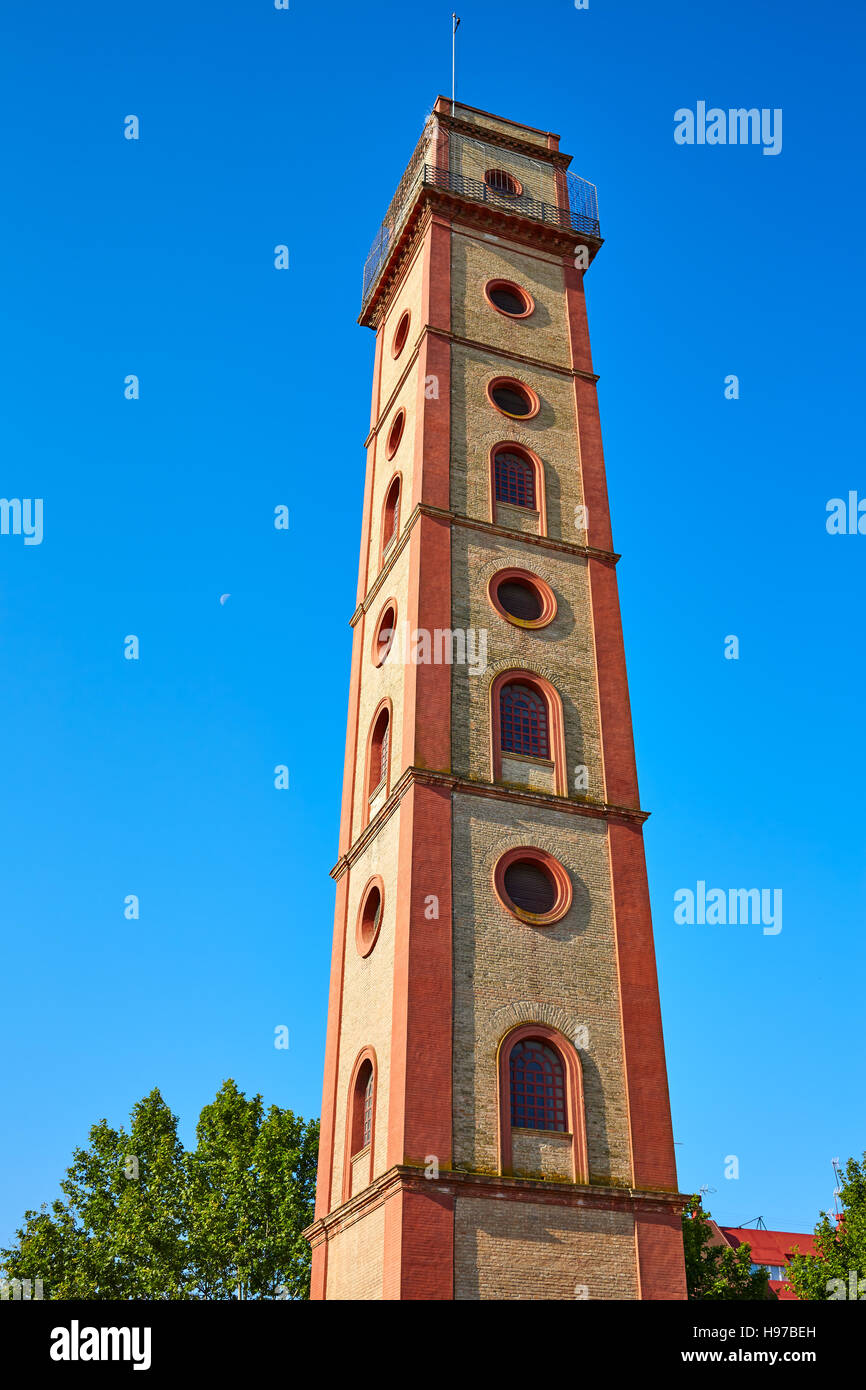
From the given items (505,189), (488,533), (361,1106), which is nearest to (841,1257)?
(361,1106)

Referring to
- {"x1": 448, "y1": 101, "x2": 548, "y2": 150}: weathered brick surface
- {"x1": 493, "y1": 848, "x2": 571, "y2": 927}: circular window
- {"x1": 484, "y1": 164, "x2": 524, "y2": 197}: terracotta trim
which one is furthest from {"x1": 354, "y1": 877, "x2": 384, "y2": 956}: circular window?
{"x1": 448, "y1": 101, "x2": 548, "y2": 150}: weathered brick surface

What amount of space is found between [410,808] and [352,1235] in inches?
315

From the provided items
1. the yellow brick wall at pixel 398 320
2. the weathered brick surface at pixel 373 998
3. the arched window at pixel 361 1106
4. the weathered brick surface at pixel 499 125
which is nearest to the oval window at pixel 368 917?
A: the weathered brick surface at pixel 373 998

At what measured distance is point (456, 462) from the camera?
29.6m

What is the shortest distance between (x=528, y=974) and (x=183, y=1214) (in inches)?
713

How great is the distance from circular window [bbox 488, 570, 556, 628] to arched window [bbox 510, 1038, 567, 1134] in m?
9.86

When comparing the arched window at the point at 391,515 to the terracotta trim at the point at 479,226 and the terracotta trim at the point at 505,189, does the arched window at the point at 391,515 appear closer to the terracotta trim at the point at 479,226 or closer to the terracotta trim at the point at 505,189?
the terracotta trim at the point at 479,226

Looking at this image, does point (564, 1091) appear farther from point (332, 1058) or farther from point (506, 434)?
point (506, 434)

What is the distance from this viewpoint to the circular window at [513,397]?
31703mm

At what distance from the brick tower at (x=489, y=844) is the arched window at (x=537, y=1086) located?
0.13 ft

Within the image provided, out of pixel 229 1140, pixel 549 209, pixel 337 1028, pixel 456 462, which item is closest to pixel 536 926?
pixel 337 1028

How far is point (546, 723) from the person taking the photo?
26.7m

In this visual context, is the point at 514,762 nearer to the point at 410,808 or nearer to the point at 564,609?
the point at 410,808
